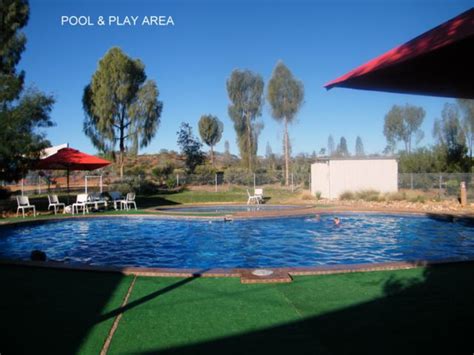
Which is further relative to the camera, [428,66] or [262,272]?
[262,272]

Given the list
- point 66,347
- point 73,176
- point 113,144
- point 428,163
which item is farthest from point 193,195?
point 73,176

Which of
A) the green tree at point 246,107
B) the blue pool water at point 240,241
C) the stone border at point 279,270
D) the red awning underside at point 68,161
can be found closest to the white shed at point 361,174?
the blue pool water at point 240,241

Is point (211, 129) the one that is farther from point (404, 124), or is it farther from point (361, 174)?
point (404, 124)

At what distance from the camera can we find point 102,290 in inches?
189

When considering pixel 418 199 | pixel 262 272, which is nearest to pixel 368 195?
pixel 418 199

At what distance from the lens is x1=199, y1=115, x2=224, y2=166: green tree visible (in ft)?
157

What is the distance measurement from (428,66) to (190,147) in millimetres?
32650

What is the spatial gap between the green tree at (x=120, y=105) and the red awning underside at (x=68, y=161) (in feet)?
37.6

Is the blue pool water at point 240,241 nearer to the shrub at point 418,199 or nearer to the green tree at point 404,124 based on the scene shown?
the shrub at point 418,199

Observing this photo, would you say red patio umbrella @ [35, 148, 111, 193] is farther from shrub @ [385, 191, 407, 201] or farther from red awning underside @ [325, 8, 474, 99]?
red awning underside @ [325, 8, 474, 99]

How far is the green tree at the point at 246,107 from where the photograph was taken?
41.8 meters

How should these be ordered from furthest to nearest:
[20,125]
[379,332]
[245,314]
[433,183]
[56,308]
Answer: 1. [433,183]
2. [20,125]
3. [56,308]
4. [245,314]
5. [379,332]

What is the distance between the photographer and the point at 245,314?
3.89 metres

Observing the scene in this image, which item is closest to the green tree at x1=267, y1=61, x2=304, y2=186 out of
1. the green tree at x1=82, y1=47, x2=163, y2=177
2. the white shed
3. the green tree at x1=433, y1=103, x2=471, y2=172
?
the green tree at x1=82, y1=47, x2=163, y2=177
